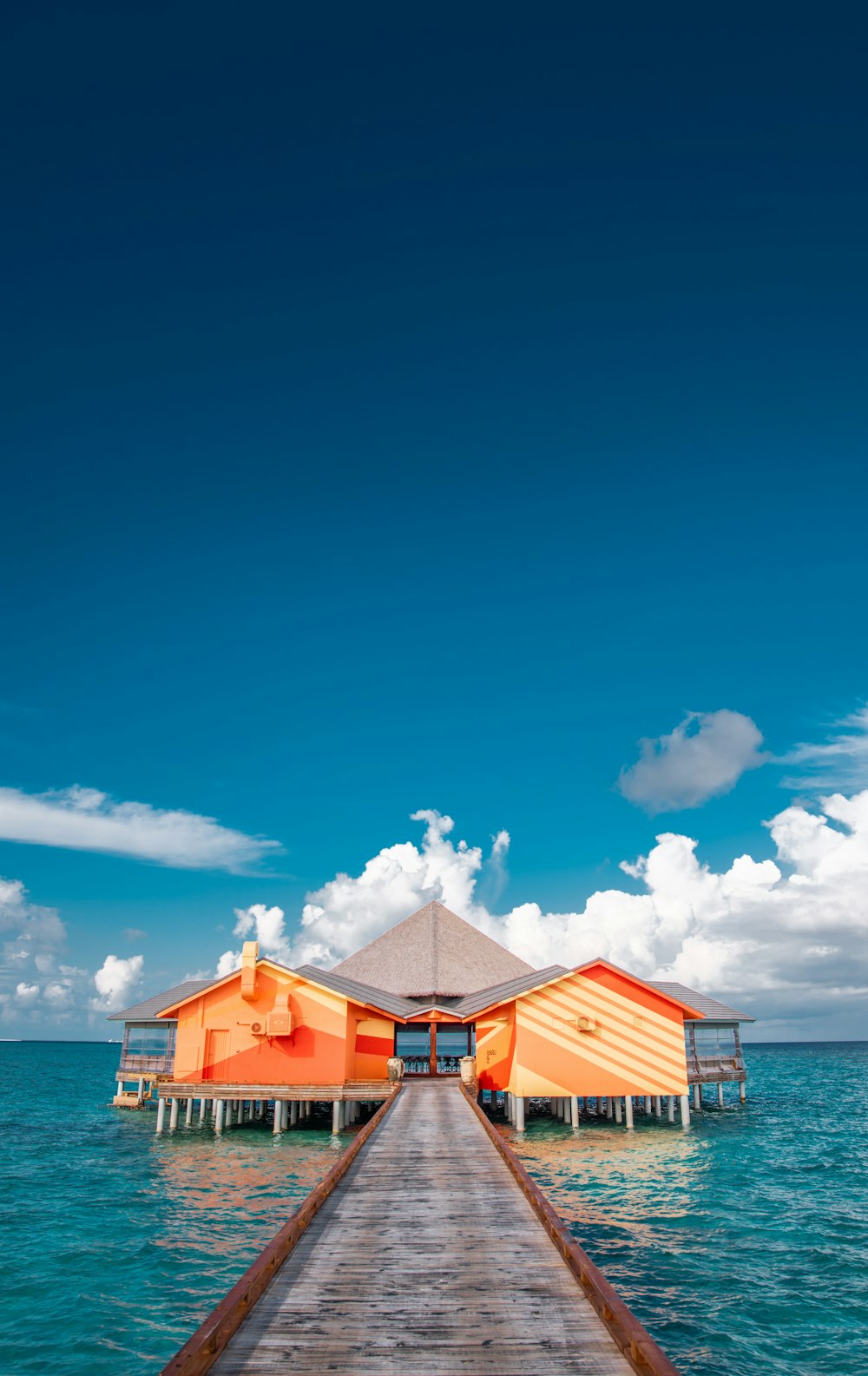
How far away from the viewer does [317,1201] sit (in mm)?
14844

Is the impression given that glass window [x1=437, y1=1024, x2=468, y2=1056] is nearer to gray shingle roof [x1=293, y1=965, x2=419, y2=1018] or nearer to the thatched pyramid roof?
the thatched pyramid roof

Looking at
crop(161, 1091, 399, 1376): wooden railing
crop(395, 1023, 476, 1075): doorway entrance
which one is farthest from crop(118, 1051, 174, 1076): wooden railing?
crop(161, 1091, 399, 1376): wooden railing

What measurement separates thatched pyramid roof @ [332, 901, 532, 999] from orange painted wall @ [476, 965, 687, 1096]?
14.1 metres

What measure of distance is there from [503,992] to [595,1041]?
570 cm

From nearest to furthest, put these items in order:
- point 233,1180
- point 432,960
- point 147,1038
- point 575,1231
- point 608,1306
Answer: point 608,1306, point 575,1231, point 233,1180, point 147,1038, point 432,960

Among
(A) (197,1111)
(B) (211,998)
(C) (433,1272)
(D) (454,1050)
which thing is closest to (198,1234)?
(C) (433,1272)

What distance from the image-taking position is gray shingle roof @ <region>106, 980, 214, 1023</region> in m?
50.3

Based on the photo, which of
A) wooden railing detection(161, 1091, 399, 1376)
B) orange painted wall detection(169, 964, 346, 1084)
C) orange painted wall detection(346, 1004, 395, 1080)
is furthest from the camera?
orange painted wall detection(346, 1004, 395, 1080)

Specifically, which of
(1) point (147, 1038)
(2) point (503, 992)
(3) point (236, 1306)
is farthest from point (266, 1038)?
(3) point (236, 1306)

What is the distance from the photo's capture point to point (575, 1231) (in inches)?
882

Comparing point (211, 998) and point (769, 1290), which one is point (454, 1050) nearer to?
point (211, 998)

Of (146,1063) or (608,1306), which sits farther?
(146,1063)

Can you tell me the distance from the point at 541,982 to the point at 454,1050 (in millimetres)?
36704

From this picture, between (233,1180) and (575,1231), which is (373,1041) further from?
(575,1231)
